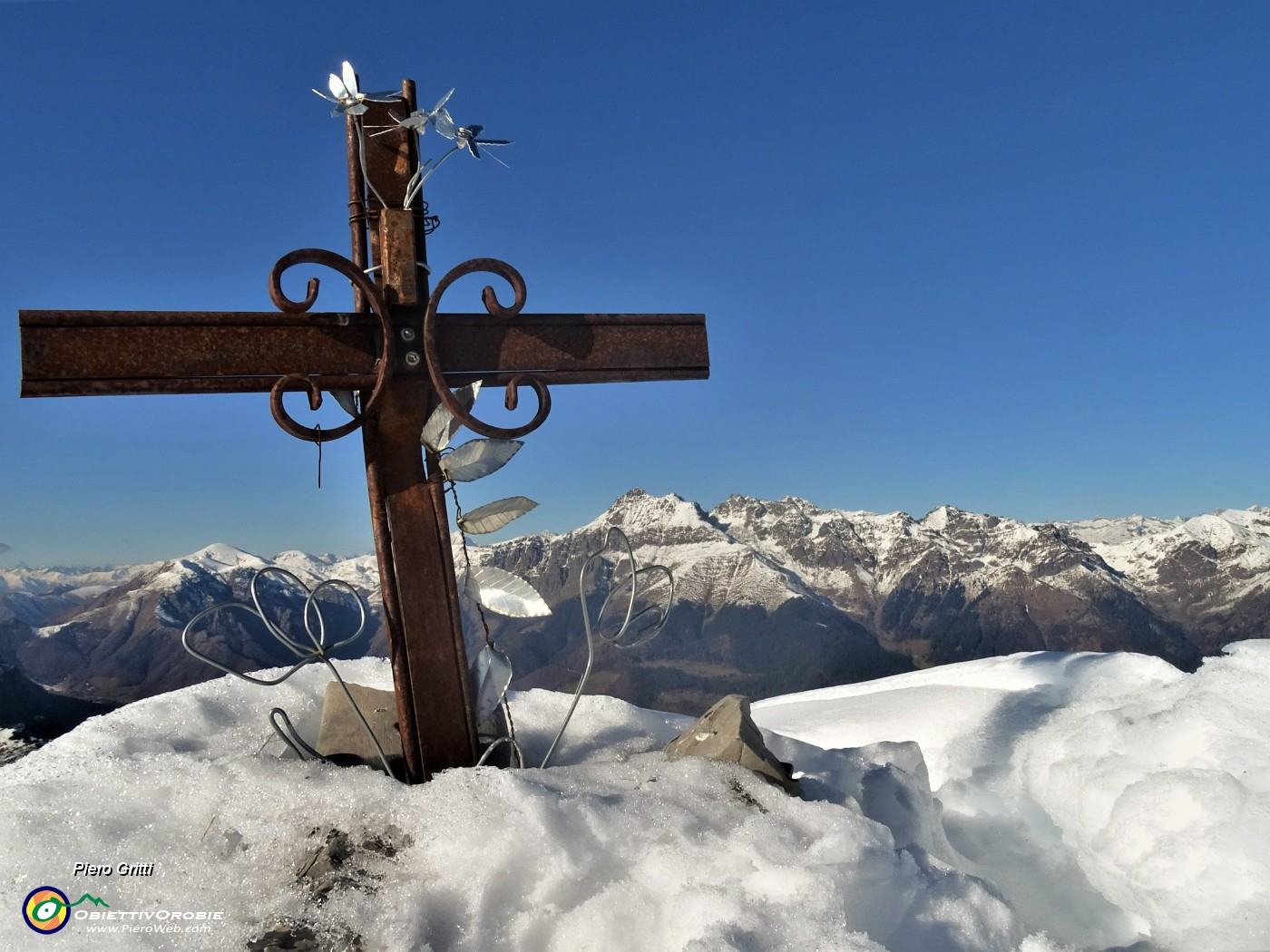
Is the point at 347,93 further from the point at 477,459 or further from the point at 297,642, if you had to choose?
the point at 297,642

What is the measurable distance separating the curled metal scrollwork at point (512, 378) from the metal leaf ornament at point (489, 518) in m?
0.22

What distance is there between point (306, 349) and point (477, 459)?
1.86ft

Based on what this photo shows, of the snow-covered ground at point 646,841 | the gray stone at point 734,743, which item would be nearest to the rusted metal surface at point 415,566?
the snow-covered ground at point 646,841

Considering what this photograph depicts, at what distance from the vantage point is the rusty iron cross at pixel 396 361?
82.1 inches

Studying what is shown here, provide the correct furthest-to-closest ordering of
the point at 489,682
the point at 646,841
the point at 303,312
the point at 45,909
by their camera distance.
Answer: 1. the point at 489,682
2. the point at 303,312
3. the point at 646,841
4. the point at 45,909

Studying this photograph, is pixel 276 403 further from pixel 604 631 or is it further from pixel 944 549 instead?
pixel 944 549

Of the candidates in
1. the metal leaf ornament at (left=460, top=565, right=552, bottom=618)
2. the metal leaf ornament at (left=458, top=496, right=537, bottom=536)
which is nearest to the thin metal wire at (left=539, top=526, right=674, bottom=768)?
the metal leaf ornament at (left=460, top=565, right=552, bottom=618)

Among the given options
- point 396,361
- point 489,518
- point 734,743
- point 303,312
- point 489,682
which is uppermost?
point 303,312

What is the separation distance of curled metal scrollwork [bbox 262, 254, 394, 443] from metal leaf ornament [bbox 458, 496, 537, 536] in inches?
16.4

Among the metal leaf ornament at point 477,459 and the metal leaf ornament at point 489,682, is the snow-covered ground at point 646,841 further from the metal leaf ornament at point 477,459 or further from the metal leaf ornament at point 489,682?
the metal leaf ornament at point 477,459

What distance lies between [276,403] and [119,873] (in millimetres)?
1144

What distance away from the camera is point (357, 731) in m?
2.40

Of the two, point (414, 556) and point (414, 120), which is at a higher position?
point (414, 120)

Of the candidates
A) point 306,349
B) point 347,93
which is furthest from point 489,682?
point 347,93
